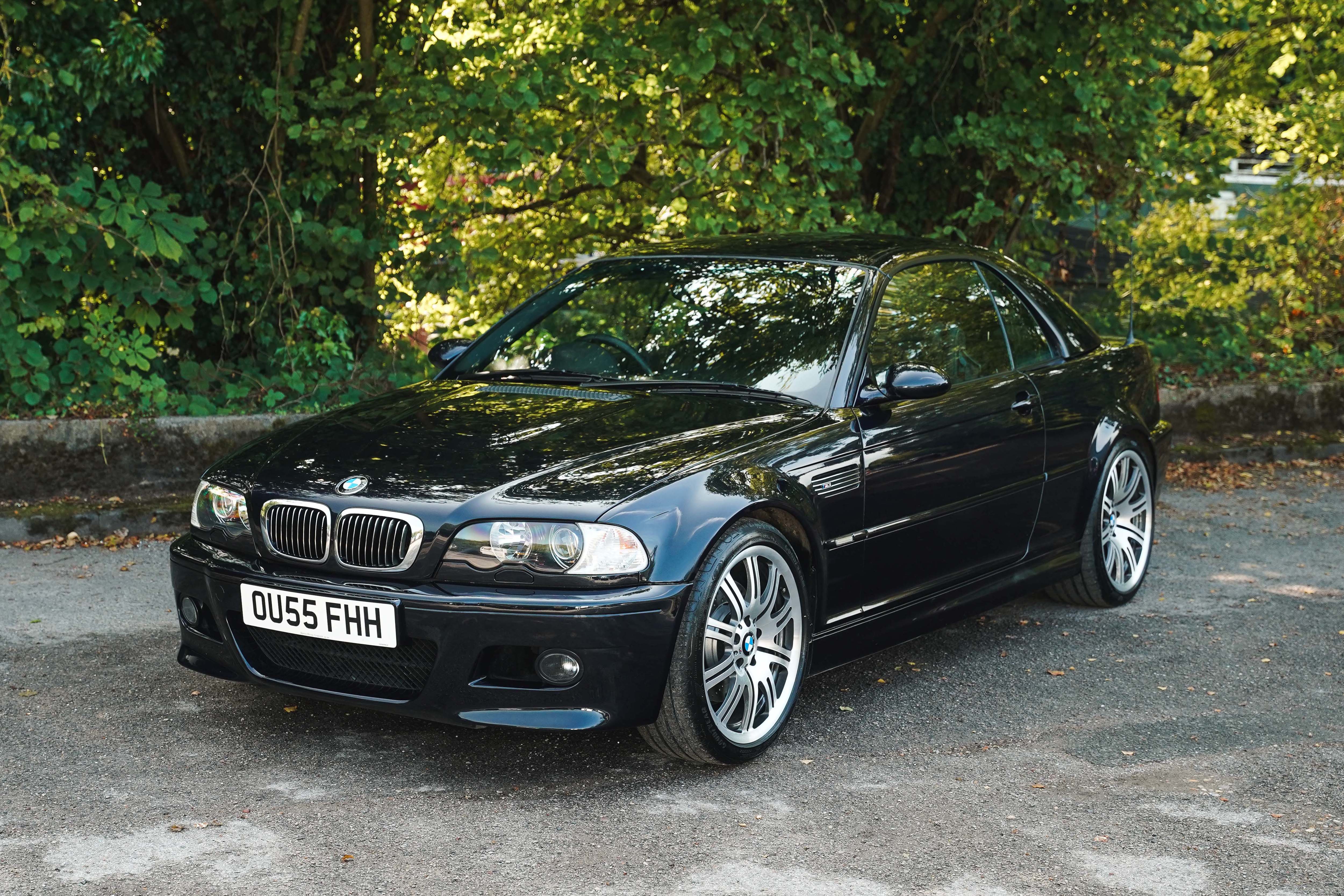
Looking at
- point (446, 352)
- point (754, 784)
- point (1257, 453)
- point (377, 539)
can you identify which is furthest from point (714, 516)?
point (1257, 453)

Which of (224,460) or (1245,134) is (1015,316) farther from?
(1245,134)

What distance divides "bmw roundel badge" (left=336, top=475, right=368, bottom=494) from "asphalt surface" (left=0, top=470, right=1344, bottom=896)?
2.62 feet

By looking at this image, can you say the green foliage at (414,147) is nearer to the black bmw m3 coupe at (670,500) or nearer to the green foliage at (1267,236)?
the green foliage at (1267,236)

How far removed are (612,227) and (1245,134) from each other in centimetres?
503

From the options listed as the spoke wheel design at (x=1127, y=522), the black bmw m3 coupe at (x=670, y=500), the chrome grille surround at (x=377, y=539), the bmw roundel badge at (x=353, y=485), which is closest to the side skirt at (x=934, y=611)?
the black bmw m3 coupe at (x=670, y=500)

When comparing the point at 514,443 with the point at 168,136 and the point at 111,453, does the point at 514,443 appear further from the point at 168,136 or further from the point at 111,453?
the point at 168,136

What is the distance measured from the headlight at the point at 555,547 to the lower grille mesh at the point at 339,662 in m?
0.29

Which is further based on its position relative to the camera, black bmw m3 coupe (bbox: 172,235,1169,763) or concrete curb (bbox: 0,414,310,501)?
concrete curb (bbox: 0,414,310,501)

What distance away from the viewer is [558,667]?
13.2 feet

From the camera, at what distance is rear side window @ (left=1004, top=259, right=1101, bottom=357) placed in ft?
20.1

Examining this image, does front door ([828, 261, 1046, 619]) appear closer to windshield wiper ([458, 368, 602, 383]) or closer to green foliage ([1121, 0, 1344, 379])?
windshield wiper ([458, 368, 602, 383])

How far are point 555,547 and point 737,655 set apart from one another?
0.70 m

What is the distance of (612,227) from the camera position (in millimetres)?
10438

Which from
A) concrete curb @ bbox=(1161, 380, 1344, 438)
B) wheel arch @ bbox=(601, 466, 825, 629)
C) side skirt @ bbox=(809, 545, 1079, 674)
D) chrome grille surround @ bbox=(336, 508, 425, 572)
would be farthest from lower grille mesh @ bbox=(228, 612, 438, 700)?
concrete curb @ bbox=(1161, 380, 1344, 438)
